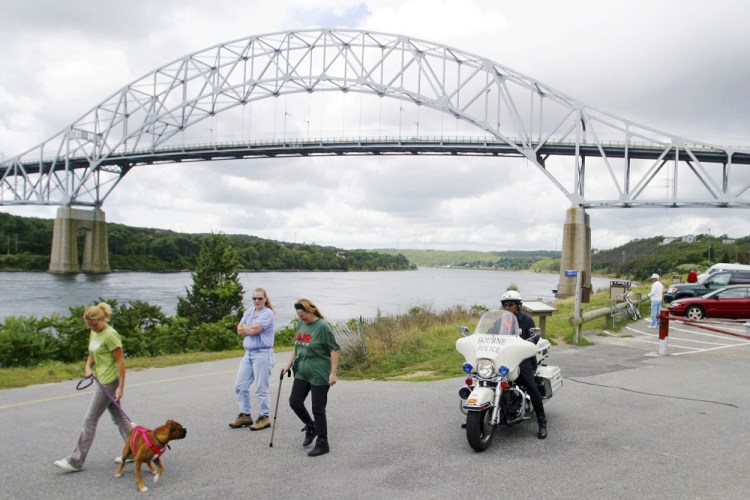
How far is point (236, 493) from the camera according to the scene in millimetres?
5188

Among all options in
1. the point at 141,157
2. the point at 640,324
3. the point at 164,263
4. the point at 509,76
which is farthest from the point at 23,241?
the point at 640,324

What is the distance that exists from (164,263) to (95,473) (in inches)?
3949

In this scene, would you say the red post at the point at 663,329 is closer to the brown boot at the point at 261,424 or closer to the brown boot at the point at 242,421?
the brown boot at the point at 261,424

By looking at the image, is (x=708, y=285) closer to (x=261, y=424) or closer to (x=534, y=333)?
(x=534, y=333)

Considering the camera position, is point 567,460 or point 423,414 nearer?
point 567,460

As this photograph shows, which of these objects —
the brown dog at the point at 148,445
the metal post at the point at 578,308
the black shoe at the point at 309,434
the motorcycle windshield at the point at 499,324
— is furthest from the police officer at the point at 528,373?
the metal post at the point at 578,308

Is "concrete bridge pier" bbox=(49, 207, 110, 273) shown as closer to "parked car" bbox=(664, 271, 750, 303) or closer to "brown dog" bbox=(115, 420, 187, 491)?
"parked car" bbox=(664, 271, 750, 303)

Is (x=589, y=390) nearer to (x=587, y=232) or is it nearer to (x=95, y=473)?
(x=95, y=473)

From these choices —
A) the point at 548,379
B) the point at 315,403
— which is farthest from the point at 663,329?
the point at 315,403

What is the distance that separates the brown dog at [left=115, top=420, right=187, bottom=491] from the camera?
5332 mm

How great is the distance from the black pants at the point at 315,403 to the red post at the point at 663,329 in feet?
29.6

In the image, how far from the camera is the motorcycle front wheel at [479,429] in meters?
6.05

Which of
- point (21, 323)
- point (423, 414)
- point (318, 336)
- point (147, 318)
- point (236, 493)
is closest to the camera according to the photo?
point (236, 493)

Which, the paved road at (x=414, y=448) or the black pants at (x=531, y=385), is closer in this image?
the paved road at (x=414, y=448)
